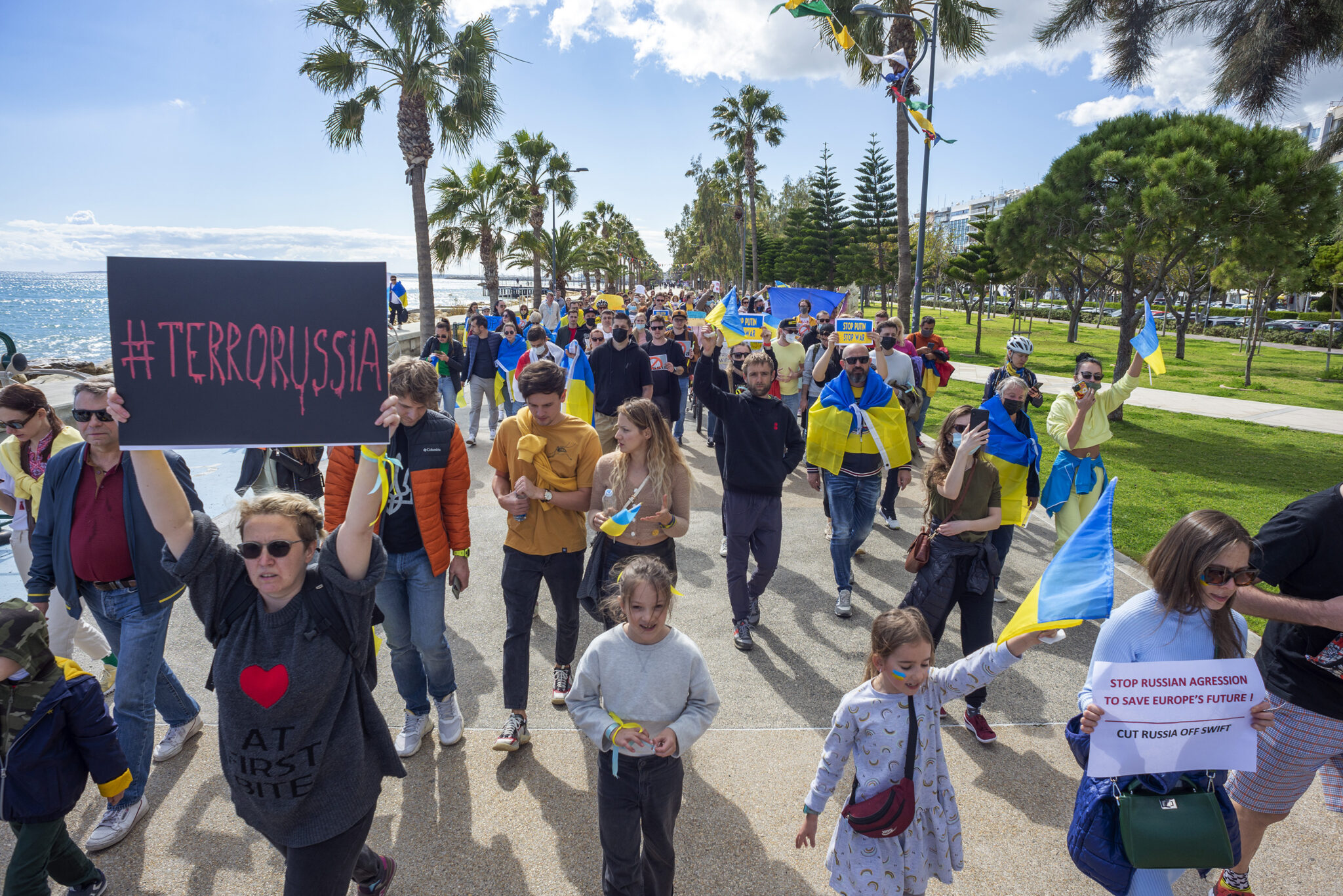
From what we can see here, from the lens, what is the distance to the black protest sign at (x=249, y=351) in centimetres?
213

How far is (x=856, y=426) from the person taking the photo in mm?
5305

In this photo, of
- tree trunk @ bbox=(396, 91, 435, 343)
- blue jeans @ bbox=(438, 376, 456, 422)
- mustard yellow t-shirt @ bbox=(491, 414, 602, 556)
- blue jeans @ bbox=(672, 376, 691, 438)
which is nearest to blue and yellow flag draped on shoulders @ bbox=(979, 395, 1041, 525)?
mustard yellow t-shirt @ bbox=(491, 414, 602, 556)

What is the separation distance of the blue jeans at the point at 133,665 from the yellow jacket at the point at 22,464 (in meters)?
0.86

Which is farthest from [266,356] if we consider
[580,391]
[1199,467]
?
[1199,467]

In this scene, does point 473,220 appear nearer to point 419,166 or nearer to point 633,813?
point 419,166

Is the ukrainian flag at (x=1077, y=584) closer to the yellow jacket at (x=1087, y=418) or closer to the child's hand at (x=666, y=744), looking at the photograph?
the child's hand at (x=666, y=744)

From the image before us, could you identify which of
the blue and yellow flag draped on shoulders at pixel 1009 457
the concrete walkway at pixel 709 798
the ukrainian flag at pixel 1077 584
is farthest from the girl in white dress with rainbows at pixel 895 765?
the blue and yellow flag draped on shoulders at pixel 1009 457

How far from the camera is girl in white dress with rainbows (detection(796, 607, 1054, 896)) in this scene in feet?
7.83

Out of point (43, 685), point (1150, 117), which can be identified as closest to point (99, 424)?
point (43, 685)

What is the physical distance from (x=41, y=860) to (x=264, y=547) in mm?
1615

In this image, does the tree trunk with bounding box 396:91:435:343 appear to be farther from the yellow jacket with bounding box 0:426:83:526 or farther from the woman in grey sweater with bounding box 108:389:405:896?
the woman in grey sweater with bounding box 108:389:405:896

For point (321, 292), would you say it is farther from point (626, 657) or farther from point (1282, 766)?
point (1282, 766)

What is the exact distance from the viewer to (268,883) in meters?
2.85

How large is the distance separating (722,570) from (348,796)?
4.25 metres
